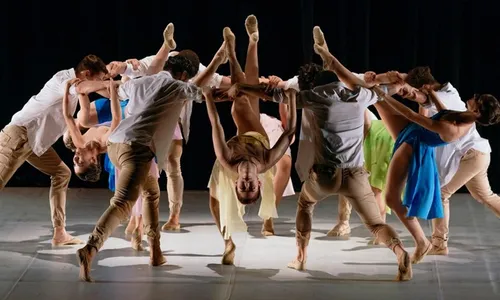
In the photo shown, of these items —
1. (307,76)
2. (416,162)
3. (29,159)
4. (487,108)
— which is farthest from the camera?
(29,159)

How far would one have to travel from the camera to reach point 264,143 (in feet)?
25.7

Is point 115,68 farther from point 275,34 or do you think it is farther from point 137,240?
point 275,34

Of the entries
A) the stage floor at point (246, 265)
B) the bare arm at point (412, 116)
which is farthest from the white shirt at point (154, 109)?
the bare arm at point (412, 116)

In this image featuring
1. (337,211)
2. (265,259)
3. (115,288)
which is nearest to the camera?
(115,288)

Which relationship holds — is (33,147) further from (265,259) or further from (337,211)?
(337,211)

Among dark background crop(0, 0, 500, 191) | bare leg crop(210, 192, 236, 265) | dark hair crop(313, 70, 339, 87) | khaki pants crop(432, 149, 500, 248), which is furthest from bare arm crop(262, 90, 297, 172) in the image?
dark background crop(0, 0, 500, 191)

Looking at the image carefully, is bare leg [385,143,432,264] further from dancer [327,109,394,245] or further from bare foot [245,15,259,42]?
bare foot [245,15,259,42]

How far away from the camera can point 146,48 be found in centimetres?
989

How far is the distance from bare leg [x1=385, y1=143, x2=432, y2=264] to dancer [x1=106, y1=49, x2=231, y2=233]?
1.37m

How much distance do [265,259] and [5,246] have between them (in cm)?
170

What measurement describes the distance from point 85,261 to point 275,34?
10.2 feet

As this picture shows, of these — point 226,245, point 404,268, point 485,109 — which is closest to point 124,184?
point 226,245

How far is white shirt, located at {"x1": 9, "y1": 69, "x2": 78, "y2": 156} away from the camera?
8.27 meters

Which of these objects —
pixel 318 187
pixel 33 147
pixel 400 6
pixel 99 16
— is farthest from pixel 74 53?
pixel 318 187
